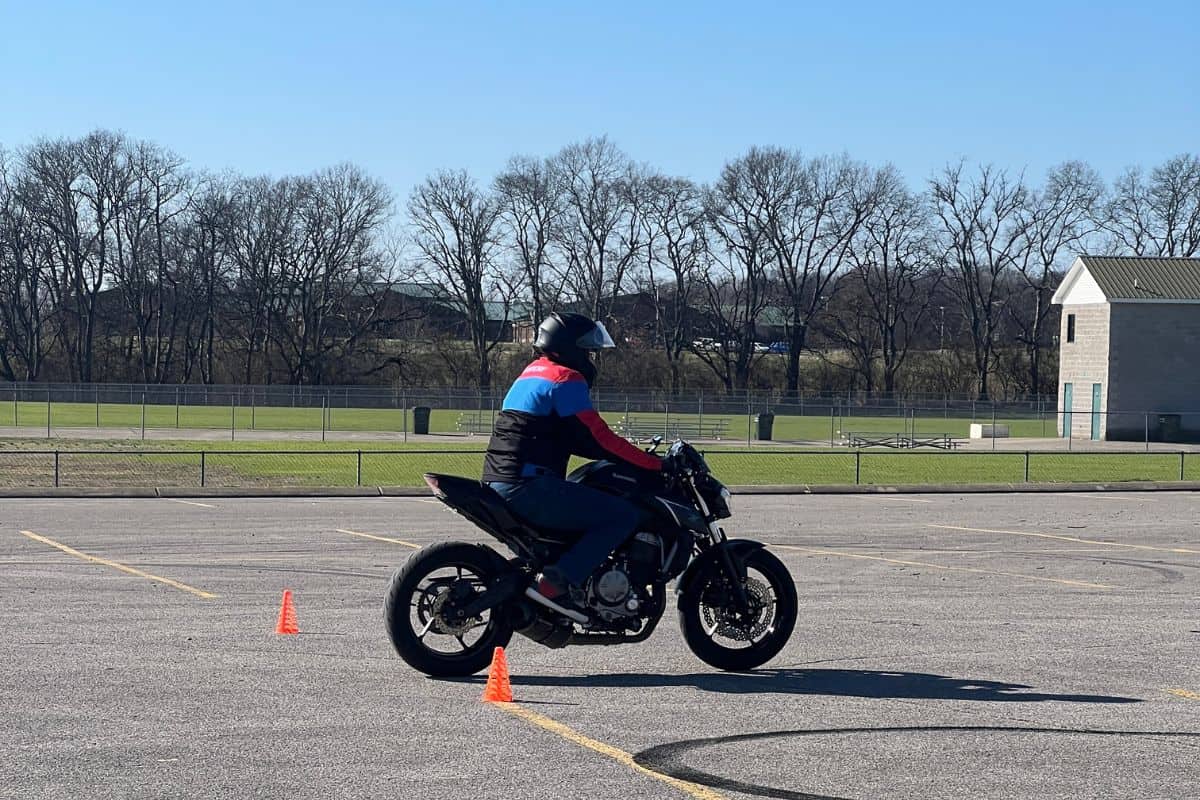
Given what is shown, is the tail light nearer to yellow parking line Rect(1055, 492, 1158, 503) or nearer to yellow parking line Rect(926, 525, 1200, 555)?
yellow parking line Rect(926, 525, 1200, 555)

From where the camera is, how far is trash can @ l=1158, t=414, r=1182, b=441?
62594mm

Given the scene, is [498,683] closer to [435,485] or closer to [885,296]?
[435,485]

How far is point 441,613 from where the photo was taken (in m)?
9.09

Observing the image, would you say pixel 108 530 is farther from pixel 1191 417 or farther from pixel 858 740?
pixel 1191 417

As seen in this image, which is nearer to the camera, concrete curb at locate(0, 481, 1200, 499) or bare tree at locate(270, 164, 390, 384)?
concrete curb at locate(0, 481, 1200, 499)

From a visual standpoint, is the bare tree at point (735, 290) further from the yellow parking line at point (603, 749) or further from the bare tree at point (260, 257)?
the yellow parking line at point (603, 749)

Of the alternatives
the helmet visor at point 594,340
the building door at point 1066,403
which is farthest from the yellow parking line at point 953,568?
the building door at point 1066,403

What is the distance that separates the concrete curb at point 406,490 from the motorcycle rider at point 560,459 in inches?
753

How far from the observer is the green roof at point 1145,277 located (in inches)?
2591

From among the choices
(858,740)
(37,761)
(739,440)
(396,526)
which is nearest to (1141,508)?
(396,526)

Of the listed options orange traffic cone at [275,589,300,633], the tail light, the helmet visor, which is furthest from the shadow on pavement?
orange traffic cone at [275,589,300,633]

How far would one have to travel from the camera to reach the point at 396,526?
21219mm

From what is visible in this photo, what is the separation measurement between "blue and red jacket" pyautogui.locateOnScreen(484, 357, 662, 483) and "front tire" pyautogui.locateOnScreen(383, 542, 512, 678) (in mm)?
495

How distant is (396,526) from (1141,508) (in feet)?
40.9
